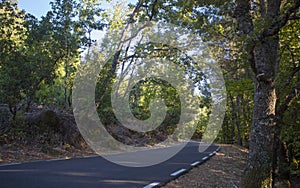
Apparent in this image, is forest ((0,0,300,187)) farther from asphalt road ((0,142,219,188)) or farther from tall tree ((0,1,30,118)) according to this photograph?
asphalt road ((0,142,219,188))

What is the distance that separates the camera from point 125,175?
7.49 meters

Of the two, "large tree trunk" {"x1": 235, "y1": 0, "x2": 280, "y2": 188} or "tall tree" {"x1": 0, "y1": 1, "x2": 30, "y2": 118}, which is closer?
"large tree trunk" {"x1": 235, "y1": 0, "x2": 280, "y2": 188}

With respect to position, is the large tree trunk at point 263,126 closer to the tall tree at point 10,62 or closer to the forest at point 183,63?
the forest at point 183,63

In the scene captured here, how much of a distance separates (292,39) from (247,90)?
84.8 inches

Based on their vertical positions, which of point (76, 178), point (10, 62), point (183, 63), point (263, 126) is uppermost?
point (183, 63)

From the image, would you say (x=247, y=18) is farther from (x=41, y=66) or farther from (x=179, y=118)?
(x=179, y=118)

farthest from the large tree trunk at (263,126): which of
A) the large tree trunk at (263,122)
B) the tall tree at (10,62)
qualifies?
the tall tree at (10,62)

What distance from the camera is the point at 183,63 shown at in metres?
17.5

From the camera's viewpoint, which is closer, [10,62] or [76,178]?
[76,178]

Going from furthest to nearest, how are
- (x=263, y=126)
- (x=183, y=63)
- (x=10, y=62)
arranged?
(x=183, y=63) < (x=10, y=62) < (x=263, y=126)

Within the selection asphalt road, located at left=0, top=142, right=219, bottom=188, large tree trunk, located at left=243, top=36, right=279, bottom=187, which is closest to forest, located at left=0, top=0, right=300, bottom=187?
large tree trunk, located at left=243, top=36, right=279, bottom=187

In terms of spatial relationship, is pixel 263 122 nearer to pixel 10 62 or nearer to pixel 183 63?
pixel 10 62

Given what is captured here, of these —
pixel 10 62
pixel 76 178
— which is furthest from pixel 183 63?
pixel 76 178

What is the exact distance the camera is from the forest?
18.0ft
